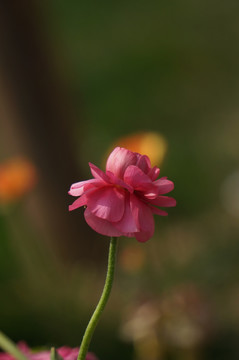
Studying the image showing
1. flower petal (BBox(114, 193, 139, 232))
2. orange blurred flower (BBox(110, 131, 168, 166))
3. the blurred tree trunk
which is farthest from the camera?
the blurred tree trunk

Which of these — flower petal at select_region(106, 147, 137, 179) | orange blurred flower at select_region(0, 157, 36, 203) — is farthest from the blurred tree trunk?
flower petal at select_region(106, 147, 137, 179)

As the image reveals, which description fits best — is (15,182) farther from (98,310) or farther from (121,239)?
(98,310)

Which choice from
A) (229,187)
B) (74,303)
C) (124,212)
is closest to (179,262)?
(74,303)

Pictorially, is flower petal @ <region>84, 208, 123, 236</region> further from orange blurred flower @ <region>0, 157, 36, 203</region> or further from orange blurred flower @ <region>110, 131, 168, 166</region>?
orange blurred flower @ <region>0, 157, 36, 203</region>

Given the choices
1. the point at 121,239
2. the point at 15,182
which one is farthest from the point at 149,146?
the point at 121,239

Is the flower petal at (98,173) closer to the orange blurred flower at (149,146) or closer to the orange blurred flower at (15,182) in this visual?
the orange blurred flower at (149,146)

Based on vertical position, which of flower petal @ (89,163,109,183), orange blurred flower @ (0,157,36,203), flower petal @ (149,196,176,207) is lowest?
orange blurred flower @ (0,157,36,203)


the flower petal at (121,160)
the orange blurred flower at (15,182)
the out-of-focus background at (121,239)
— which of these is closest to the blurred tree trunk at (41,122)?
the out-of-focus background at (121,239)

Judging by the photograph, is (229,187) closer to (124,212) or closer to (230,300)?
(230,300)
